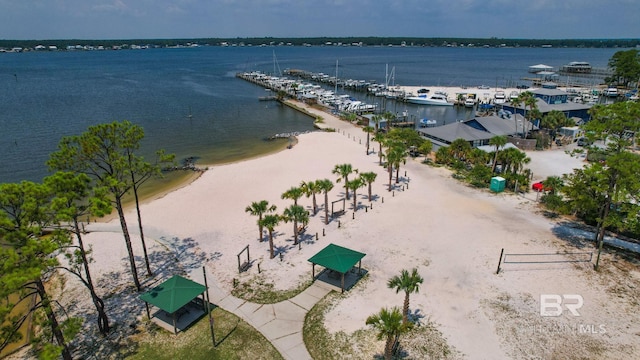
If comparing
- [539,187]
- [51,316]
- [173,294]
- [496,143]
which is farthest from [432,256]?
[51,316]

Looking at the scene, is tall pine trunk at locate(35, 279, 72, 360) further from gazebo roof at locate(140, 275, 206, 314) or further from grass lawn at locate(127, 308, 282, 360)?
gazebo roof at locate(140, 275, 206, 314)

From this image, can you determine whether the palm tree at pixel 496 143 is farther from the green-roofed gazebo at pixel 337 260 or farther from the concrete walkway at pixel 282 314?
the concrete walkway at pixel 282 314

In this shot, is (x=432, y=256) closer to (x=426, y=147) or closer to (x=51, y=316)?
(x=51, y=316)

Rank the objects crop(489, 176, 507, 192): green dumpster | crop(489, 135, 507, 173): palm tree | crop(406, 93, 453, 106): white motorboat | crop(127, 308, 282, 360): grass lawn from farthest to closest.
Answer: crop(406, 93, 453, 106): white motorboat → crop(489, 135, 507, 173): palm tree → crop(489, 176, 507, 192): green dumpster → crop(127, 308, 282, 360): grass lawn

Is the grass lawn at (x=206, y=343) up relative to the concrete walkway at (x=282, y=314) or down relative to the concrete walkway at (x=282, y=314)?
down

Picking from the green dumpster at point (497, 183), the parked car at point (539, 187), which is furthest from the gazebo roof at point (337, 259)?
the parked car at point (539, 187)

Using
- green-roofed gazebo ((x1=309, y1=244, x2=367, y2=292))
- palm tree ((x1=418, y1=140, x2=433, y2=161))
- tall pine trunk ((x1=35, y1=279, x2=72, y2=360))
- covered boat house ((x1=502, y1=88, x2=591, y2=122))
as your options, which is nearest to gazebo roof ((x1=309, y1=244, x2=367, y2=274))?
green-roofed gazebo ((x1=309, y1=244, x2=367, y2=292))

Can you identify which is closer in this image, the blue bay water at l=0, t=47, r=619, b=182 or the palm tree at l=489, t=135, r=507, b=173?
the palm tree at l=489, t=135, r=507, b=173
